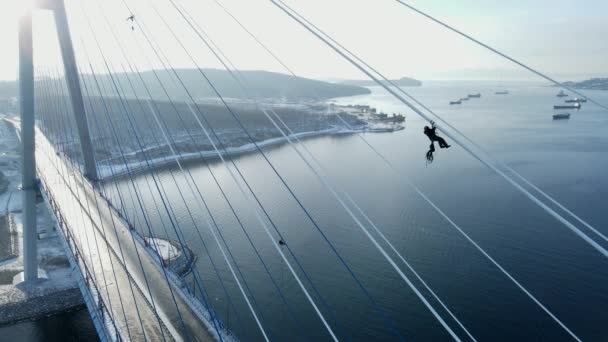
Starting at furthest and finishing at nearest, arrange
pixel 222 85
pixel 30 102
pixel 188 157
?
pixel 222 85
pixel 188 157
pixel 30 102

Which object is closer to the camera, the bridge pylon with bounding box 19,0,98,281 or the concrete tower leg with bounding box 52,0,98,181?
the bridge pylon with bounding box 19,0,98,281

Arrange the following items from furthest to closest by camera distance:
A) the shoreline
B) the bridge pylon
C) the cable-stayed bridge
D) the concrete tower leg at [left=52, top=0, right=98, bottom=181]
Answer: the shoreline
the concrete tower leg at [left=52, top=0, right=98, bottom=181]
the bridge pylon
the cable-stayed bridge

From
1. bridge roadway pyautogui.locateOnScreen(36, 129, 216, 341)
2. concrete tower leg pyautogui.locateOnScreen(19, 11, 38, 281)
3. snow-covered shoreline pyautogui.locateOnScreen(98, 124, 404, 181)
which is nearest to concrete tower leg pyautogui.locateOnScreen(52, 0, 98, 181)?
concrete tower leg pyautogui.locateOnScreen(19, 11, 38, 281)

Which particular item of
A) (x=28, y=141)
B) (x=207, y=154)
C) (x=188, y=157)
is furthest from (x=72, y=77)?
(x=207, y=154)

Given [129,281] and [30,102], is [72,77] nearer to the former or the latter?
[30,102]

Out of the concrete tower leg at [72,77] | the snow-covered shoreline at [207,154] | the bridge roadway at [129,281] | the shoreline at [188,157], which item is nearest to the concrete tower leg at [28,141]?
the bridge roadway at [129,281]

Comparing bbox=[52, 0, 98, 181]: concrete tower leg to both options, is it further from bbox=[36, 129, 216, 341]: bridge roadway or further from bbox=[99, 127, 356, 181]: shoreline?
bbox=[99, 127, 356, 181]: shoreline

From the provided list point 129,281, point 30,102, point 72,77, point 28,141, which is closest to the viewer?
point 129,281

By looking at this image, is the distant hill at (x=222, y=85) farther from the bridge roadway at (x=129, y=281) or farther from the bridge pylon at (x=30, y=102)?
the bridge roadway at (x=129, y=281)

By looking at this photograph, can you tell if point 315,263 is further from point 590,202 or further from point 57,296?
point 590,202
